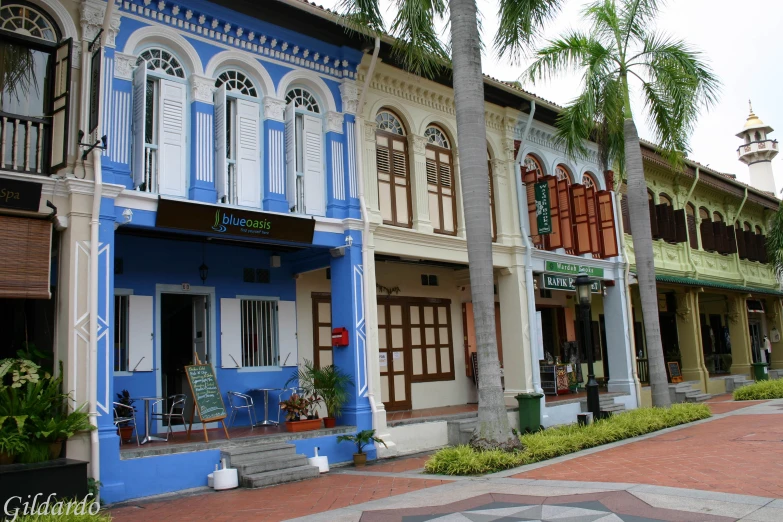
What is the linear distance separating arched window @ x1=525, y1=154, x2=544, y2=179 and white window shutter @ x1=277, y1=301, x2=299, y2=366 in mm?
7192

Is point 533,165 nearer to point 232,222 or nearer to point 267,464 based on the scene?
point 232,222

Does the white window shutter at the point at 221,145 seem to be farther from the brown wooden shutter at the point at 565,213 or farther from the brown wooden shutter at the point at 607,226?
the brown wooden shutter at the point at 607,226

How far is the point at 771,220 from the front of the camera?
28.2 metres

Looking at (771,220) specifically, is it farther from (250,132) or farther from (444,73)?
(250,132)

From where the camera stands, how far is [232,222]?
10766 mm

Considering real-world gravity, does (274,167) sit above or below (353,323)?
above

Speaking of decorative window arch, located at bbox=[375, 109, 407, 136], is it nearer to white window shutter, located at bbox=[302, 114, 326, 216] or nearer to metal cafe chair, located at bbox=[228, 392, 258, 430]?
white window shutter, located at bbox=[302, 114, 326, 216]

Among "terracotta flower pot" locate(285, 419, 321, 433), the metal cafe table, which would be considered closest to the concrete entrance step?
"terracotta flower pot" locate(285, 419, 321, 433)

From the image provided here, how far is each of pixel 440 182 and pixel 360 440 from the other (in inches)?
233

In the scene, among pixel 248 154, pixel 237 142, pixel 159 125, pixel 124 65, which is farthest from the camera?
pixel 248 154

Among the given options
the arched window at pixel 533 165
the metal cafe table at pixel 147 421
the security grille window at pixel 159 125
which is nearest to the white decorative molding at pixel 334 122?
the security grille window at pixel 159 125

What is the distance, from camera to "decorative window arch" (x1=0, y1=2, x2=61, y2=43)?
9289 mm

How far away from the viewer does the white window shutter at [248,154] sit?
11328 millimetres

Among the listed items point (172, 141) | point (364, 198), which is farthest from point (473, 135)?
point (172, 141)
